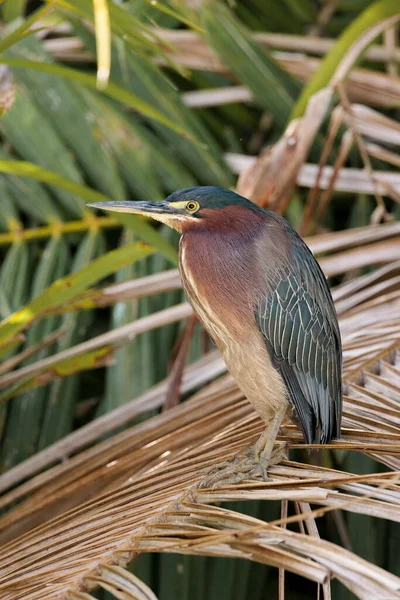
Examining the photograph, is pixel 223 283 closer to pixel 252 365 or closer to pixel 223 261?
pixel 223 261

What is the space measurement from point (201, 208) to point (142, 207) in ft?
0.51

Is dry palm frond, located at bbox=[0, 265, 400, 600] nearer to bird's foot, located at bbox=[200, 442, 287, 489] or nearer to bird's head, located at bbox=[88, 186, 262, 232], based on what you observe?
bird's foot, located at bbox=[200, 442, 287, 489]

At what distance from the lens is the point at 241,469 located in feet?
6.57

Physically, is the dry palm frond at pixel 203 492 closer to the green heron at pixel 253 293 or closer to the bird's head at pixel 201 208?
the green heron at pixel 253 293

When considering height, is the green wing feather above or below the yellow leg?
above

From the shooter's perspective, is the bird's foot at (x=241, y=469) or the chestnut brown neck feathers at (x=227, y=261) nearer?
the bird's foot at (x=241, y=469)

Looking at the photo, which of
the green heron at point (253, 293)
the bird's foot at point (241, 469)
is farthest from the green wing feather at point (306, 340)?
the bird's foot at point (241, 469)

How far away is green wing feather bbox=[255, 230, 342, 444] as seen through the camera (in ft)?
6.93

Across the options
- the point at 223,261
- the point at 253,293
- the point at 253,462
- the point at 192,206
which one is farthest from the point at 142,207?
the point at 253,462

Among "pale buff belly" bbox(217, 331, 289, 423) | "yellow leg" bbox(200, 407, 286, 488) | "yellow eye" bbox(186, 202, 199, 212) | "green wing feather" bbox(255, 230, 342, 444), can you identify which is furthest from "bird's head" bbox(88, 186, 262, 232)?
"yellow leg" bbox(200, 407, 286, 488)

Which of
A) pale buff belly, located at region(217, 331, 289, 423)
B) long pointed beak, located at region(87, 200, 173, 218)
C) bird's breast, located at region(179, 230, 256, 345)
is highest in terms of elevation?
long pointed beak, located at region(87, 200, 173, 218)

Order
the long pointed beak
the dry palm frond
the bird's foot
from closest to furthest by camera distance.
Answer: the dry palm frond, the bird's foot, the long pointed beak

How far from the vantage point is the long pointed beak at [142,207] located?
205 centimetres

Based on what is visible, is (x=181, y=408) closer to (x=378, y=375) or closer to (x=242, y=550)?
(x=378, y=375)
